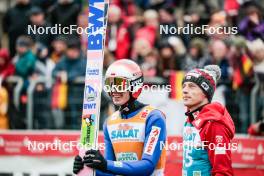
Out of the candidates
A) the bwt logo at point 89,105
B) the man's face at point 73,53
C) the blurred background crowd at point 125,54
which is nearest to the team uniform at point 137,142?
the bwt logo at point 89,105

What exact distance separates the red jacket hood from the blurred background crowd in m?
A: 4.93

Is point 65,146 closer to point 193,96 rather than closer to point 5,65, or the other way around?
point 5,65

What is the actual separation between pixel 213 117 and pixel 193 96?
0.38 m

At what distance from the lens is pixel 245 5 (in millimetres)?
15023

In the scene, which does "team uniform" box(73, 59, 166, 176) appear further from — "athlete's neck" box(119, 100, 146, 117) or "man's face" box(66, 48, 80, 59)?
"man's face" box(66, 48, 80, 59)

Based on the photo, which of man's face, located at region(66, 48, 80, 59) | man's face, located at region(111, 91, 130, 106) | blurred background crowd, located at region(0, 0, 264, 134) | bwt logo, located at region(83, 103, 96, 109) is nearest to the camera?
bwt logo, located at region(83, 103, 96, 109)

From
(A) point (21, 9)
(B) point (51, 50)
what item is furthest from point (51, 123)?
(A) point (21, 9)

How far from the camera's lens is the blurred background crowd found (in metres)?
14.2

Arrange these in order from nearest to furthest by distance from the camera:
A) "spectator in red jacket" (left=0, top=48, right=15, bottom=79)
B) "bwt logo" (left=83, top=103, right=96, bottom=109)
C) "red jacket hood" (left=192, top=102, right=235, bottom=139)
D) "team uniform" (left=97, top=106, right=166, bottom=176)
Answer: "bwt logo" (left=83, top=103, right=96, bottom=109), "team uniform" (left=97, top=106, right=166, bottom=176), "red jacket hood" (left=192, top=102, right=235, bottom=139), "spectator in red jacket" (left=0, top=48, right=15, bottom=79)

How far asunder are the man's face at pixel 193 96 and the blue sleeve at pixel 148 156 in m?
0.34

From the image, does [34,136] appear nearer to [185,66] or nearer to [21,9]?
[185,66]

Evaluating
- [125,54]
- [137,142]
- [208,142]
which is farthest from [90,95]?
[125,54]

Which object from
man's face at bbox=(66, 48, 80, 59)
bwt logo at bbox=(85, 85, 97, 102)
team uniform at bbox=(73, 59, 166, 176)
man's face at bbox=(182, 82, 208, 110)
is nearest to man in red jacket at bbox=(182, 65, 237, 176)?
man's face at bbox=(182, 82, 208, 110)

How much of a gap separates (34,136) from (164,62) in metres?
3.00
